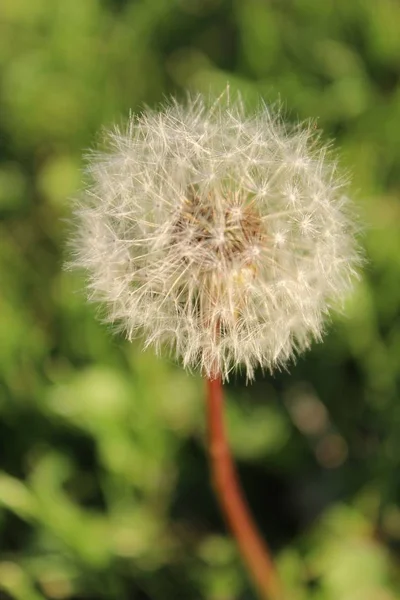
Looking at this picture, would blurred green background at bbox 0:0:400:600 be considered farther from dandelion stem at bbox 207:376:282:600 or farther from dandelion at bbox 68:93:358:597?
dandelion at bbox 68:93:358:597

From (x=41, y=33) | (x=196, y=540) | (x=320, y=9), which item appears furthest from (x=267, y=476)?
(x=41, y=33)

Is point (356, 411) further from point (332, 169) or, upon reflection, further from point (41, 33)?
point (41, 33)

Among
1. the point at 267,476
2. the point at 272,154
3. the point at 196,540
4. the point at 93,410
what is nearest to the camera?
the point at 272,154

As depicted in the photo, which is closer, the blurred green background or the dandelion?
the dandelion

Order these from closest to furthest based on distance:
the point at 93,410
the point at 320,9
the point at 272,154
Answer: the point at 272,154 → the point at 93,410 → the point at 320,9

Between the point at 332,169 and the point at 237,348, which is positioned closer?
the point at 237,348

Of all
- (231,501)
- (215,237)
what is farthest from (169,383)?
(215,237)

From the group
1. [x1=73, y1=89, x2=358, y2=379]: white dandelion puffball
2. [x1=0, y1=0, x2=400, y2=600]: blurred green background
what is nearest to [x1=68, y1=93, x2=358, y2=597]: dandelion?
[x1=73, y1=89, x2=358, y2=379]: white dandelion puffball

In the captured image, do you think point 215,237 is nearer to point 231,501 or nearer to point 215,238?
point 215,238
